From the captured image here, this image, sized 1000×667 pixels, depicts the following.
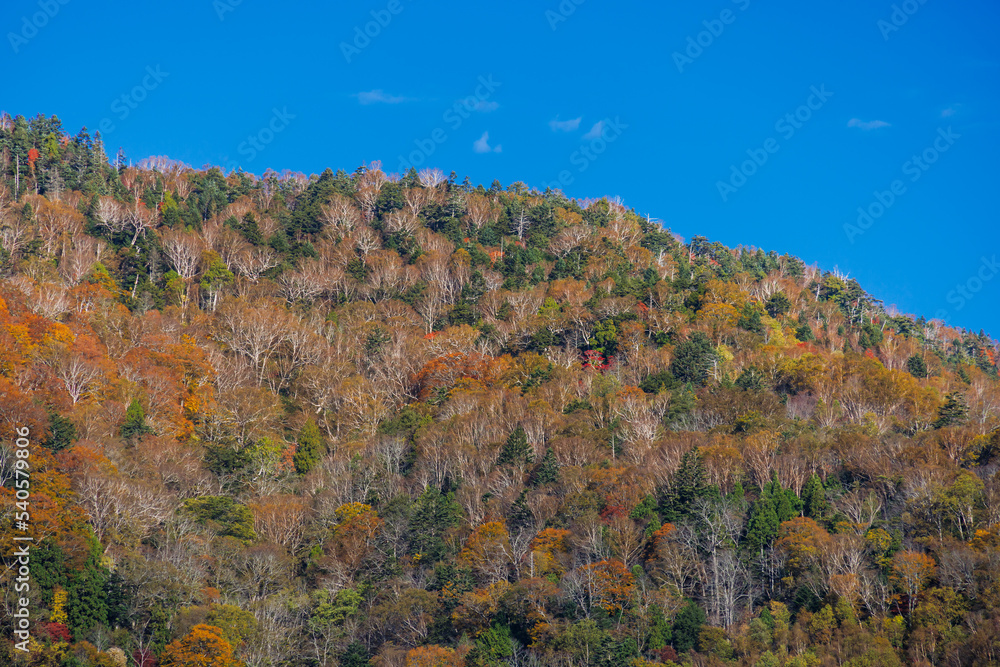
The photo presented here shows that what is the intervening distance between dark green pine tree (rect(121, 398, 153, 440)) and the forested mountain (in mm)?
139

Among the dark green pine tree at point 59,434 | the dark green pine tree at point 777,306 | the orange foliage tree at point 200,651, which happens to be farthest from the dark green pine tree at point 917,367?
the dark green pine tree at point 59,434

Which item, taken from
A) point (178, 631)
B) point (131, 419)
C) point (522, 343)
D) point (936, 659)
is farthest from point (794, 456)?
point (131, 419)

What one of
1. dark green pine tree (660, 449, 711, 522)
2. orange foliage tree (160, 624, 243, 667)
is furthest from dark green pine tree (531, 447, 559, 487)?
orange foliage tree (160, 624, 243, 667)

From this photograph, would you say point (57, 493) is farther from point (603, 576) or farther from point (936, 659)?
point (936, 659)

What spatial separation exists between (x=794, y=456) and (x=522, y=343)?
24.3 meters

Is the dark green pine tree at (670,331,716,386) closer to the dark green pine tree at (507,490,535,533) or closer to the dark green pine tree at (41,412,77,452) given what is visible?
the dark green pine tree at (507,490,535,533)

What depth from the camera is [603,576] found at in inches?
1590

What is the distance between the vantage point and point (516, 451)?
49844 mm

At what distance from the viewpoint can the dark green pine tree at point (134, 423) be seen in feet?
158

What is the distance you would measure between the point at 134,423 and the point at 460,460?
54.0 feet

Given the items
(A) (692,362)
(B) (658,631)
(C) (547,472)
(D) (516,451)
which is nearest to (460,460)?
(D) (516,451)

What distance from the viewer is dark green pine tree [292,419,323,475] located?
172 ft

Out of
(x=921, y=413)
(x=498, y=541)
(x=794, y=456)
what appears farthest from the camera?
(x=921, y=413)

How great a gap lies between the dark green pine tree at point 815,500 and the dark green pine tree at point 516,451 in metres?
13.7
